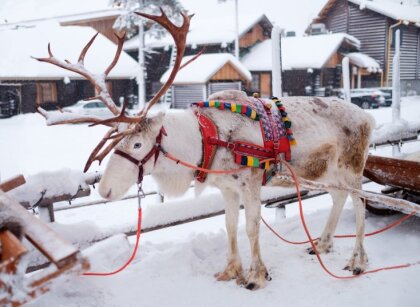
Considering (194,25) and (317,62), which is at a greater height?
(194,25)

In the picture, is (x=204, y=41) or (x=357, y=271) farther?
(x=204, y=41)

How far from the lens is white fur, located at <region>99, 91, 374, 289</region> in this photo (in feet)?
9.19

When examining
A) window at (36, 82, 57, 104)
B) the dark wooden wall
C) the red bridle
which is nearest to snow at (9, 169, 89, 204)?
the red bridle

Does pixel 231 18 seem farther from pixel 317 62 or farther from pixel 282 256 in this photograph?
pixel 282 256

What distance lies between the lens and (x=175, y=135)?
9.76ft

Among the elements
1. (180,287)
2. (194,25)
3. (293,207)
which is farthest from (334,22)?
(180,287)

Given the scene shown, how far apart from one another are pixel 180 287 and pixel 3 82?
18108mm

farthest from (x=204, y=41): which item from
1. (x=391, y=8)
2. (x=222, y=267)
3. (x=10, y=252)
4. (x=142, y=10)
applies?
(x=10, y=252)

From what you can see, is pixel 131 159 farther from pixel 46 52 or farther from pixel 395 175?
pixel 46 52

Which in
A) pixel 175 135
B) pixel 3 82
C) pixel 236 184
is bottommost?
pixel 236 184

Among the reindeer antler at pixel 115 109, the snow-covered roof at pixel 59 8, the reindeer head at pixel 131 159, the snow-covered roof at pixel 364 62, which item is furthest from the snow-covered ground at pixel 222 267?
the snow-covered roof at pixel 59 8

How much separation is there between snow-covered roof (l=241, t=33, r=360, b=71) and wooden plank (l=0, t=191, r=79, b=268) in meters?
23.7

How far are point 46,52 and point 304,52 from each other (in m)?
15.9

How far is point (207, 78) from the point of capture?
20.9 metres
